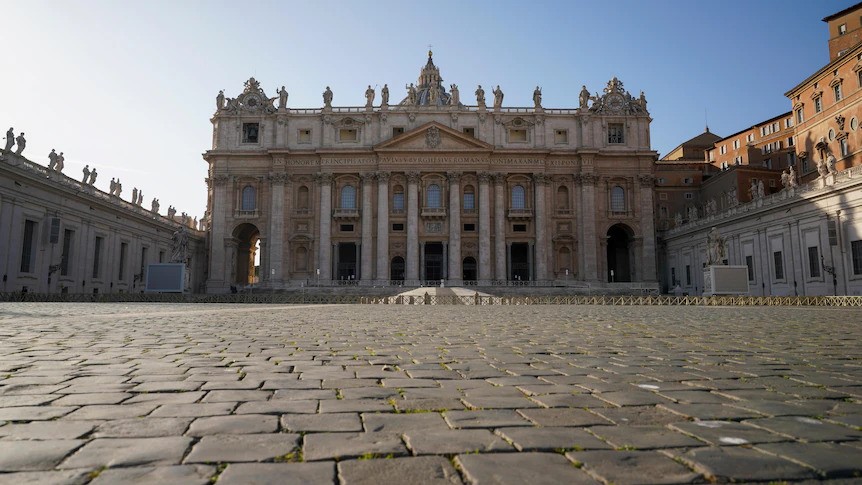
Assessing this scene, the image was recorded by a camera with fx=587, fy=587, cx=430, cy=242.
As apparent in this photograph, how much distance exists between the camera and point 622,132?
61.3m

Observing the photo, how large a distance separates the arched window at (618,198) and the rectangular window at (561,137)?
23.1ft

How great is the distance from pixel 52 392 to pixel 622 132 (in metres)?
62.6

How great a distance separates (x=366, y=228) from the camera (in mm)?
58156

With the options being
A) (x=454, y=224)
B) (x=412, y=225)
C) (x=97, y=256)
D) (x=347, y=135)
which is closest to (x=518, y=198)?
(x=454, y=224)

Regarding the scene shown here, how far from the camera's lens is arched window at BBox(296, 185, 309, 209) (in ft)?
196

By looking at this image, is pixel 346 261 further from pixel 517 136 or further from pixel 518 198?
pixel 517 136

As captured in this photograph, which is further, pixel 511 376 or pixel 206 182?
pixel 206 182

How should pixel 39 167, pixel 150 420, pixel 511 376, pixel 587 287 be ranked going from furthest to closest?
1. pixel 587 287
2. pixel 39 167
3. pixel 511 376
4. pixel 150 420

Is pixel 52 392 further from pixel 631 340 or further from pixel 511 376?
pixel 631 340

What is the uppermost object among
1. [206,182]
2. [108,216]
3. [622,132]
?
[622,132]

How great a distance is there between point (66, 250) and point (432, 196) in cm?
3233

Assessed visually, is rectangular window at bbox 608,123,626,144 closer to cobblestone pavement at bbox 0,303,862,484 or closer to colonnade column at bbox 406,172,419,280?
colonnade column at bbox 406,172,419,280

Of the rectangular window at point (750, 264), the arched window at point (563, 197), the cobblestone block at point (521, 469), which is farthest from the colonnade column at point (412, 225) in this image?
the cobblestone block at point (521, 469)

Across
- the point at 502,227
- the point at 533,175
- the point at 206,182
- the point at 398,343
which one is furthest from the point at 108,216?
the point at 398,343
